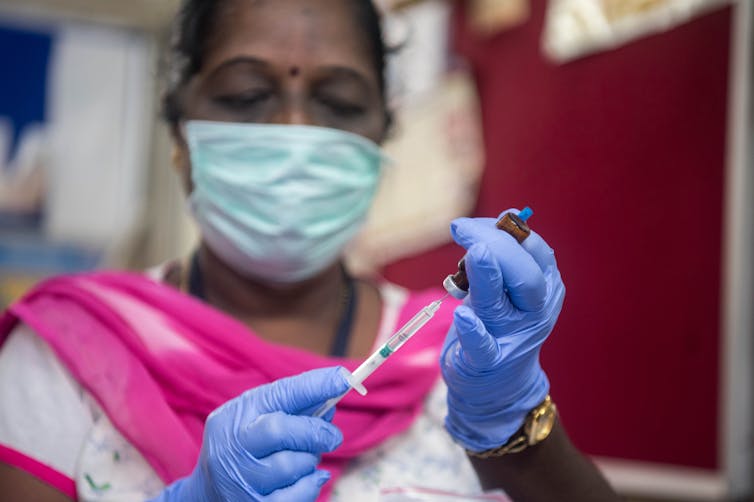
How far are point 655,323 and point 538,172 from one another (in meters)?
0.52

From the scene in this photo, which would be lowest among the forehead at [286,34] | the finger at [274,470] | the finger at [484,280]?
the finger at [274,470]

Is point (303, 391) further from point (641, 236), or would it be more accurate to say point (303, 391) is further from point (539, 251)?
point (641, 236)

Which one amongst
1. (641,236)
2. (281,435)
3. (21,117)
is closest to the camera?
(281,435)

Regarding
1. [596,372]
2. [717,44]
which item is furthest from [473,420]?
[717,44]

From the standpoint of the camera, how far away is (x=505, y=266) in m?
0.76

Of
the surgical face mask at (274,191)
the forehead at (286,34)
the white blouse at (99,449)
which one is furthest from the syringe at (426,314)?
the forehead at (286,34)

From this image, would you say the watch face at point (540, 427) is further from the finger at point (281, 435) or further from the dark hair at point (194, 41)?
the dark hair at point (194, 41)

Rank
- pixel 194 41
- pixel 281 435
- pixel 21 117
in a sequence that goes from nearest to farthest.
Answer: pixel 281 435, pixel 194 41, pixel 21 117

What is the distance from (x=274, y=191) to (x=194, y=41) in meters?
0.29

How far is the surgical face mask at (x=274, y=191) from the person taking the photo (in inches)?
43.5

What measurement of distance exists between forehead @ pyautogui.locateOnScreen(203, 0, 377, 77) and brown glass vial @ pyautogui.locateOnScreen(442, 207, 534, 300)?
1.49 ft

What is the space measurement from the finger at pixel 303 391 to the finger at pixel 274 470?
50 millimetres

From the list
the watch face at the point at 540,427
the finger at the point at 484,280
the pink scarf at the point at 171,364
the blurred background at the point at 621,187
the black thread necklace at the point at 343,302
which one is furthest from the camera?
the blurred background at the point at 621,187

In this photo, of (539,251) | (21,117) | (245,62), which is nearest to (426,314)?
(539,251)
